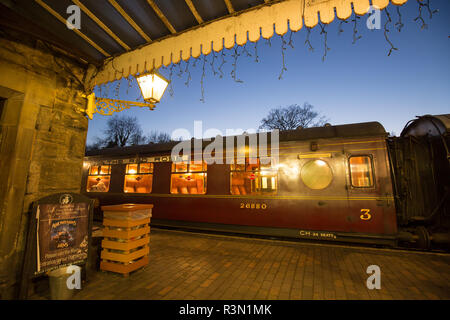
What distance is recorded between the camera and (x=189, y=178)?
695 centimetres

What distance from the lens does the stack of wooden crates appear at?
332 cm

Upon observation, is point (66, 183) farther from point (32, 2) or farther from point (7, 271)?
point (32, 2)

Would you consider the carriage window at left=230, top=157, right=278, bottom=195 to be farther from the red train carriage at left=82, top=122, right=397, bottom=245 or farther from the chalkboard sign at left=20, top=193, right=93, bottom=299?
the chalkboard sign at left=20, top=193, right=93, bottom=299

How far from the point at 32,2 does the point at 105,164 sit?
7144 millimetres

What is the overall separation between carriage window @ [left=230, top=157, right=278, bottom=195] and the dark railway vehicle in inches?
1.2

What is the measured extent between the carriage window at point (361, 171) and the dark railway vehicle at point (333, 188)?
2cm

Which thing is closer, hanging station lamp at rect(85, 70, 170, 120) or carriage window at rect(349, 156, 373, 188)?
hanging station lamp at rect(85, 70, 170, 120)

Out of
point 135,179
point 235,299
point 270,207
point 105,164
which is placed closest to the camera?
point 235,299

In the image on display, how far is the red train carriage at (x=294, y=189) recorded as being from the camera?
189 inches

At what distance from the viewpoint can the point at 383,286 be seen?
10.3 ft

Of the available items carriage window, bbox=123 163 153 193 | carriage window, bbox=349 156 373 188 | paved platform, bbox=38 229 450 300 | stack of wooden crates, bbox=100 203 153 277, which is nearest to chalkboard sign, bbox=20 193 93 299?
stack of wooden crates, bbox=100 203 153 277

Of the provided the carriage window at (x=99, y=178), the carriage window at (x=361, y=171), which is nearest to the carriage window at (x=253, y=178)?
the carriage window at (x=361, y=171)
